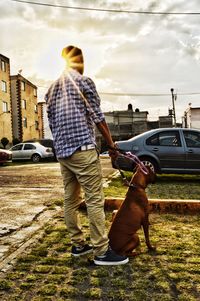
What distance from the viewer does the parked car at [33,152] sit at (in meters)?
23.6

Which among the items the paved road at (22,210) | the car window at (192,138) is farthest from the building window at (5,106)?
the car window at (192,138)

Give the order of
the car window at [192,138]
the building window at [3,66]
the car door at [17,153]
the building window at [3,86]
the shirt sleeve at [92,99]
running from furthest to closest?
the building window at [3,66] → the building window at [3,86] → the car door at [17,153] → the car window at [192,138] → the shirt sleeve at [92,99]

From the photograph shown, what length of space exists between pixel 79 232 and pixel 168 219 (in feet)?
6.27

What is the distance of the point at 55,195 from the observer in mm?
7695

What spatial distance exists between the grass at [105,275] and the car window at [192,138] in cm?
653

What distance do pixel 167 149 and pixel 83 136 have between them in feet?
23.8

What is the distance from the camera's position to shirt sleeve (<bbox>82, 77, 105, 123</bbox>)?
11.1 ft

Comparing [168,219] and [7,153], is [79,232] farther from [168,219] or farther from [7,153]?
[7,153]

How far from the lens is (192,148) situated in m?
10.3

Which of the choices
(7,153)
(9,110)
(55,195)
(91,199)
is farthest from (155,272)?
(9,110)

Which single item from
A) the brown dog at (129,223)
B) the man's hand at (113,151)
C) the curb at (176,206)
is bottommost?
the curb at (176,206)

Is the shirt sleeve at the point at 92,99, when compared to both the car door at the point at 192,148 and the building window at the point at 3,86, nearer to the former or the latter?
the car door at the point at 192,148

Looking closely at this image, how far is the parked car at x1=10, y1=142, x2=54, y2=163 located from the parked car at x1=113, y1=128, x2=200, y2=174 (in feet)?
45.1

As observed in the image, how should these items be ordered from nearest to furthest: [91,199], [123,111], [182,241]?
[91,199], [182,241], [123,111]
